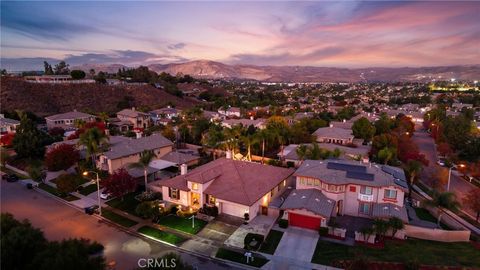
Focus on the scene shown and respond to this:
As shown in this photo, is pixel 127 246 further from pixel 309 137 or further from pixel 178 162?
pixel 309 137

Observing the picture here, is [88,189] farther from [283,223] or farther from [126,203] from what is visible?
[283,223]

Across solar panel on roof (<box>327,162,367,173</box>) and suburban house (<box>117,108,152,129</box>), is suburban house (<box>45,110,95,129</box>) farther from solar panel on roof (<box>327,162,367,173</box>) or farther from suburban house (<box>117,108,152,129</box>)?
solar panel on roof (<box>327,162,367,173</box>)

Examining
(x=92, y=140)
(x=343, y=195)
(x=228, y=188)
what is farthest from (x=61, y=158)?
(x=343, y=195)

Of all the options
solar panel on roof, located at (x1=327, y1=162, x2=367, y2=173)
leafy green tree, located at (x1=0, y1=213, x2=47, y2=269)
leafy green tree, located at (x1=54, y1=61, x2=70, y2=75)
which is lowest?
→ solar panel on roof, located at (x1=327, y1=162, x2=367, y2=173)

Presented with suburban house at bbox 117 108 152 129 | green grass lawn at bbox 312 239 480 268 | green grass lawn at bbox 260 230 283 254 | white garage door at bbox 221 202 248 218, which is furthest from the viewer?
suburban house at bbox 117 108 152 129

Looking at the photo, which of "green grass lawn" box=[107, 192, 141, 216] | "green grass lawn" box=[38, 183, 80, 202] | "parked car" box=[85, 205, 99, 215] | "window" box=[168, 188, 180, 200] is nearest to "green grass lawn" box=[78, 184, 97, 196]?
"green grass lawn" box=[38, 183, 80, 202]

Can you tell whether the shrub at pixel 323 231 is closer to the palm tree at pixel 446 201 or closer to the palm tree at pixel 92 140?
the palm tree at pixel 446 201
